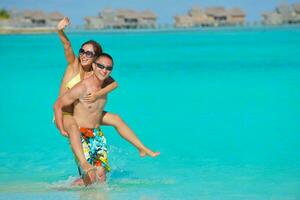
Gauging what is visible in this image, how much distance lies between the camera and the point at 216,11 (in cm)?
9975

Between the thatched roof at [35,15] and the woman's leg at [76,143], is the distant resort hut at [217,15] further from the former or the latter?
the woman's leg at [76,143]

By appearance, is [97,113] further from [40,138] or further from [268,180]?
[40,138]

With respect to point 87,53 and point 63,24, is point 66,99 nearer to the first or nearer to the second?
point 87,53

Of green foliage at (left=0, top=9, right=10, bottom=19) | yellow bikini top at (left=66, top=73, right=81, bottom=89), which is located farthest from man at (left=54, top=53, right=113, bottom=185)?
green foliage at (left=0, top=9, right=10, bottom=19)

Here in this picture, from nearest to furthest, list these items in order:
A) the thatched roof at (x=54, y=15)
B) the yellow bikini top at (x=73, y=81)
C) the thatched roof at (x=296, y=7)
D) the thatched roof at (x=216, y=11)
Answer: the yellow bikini top at (x=73, y=81) → the thatched roof at (x=54, y=15) → the thatched roof at (x=216, y=11) → the thatched roof at (x=296, y=7)

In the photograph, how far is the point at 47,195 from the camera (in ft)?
21.3

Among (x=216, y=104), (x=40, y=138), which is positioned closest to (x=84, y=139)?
(x=40, y=138)

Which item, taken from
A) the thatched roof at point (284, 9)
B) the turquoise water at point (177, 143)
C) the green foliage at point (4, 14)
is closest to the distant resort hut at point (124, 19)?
the green foliage at point (4, 14)

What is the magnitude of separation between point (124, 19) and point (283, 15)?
69.6 ft

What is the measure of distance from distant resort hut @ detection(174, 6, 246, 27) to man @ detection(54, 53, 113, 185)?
9416cm

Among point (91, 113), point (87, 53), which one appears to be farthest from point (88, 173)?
point (87, 53)

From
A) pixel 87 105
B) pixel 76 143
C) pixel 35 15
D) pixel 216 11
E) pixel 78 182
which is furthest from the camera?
pixel 216 11

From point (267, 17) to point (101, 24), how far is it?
71.9 ft

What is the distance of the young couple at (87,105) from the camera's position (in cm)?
582
